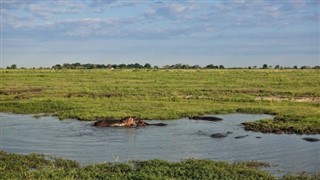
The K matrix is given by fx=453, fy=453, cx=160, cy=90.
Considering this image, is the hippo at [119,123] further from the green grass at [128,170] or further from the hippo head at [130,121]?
the green grass at [128,170]

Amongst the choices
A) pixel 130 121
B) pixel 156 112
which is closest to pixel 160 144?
pixel 130 121

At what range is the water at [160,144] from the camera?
53.4 ft

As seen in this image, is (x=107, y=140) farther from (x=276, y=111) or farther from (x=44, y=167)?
(x=276, y=111)

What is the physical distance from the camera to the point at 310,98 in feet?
128

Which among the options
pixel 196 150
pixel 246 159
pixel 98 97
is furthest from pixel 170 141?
pixel 98 97

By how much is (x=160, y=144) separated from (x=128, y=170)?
529 cm

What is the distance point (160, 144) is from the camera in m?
18.8

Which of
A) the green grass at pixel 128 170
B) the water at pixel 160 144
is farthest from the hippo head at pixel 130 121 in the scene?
the green grass at pixel 128 170

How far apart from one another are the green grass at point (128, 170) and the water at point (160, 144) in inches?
40.2

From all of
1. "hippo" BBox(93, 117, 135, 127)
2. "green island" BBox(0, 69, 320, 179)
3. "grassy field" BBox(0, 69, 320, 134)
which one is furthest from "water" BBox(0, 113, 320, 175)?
"grassy field" BBox(0, 69, 320, 134)

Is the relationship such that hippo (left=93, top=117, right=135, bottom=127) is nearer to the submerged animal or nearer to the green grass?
the submerged animal

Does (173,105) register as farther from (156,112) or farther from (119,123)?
(119,123)

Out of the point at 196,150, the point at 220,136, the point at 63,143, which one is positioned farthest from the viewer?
the point at 220,136

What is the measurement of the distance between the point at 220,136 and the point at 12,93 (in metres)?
28.5
